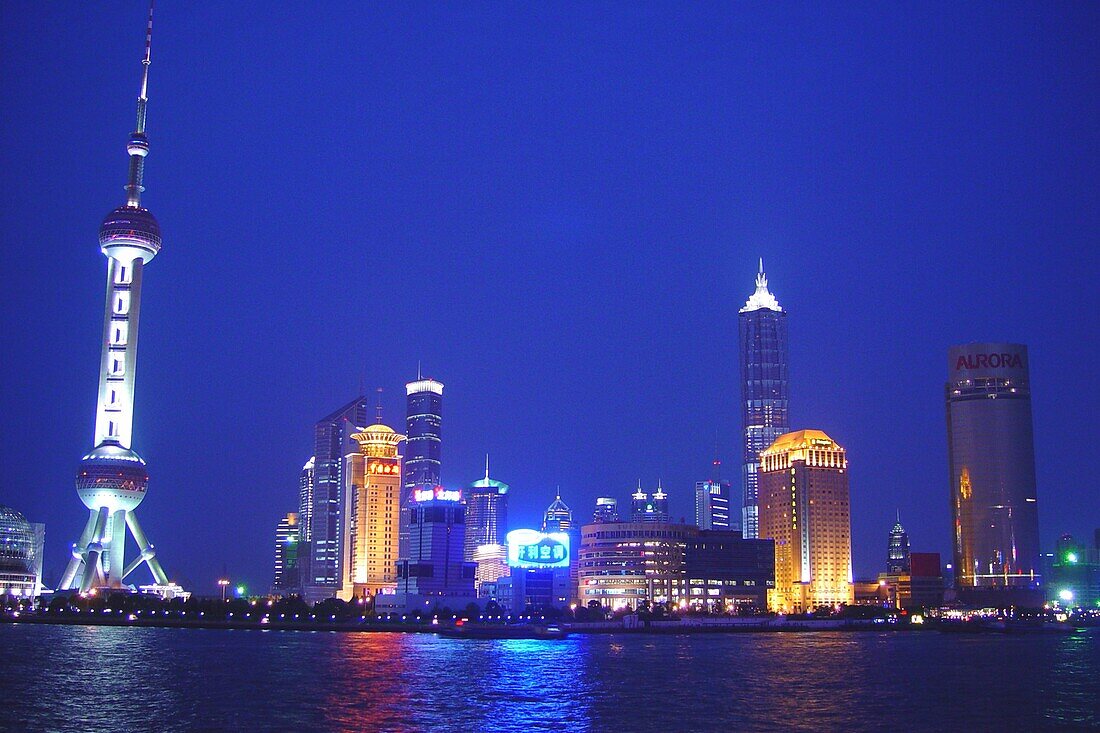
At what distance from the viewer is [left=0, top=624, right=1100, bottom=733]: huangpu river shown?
79938mm

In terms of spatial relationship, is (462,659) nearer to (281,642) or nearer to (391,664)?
(391,664)

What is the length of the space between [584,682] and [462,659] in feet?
120

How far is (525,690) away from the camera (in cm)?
10250

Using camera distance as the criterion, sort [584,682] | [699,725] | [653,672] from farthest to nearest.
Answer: [653,672] < [584,682] < [699,725]

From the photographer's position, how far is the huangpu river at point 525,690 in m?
79.9

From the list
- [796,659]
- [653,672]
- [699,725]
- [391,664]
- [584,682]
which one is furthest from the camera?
[796,659]

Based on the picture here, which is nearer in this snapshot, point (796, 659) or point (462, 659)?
point (462, 659)

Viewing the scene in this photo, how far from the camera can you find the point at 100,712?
81938 millimetres

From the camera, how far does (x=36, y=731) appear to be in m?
71.9

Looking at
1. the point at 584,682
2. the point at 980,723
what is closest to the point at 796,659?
the point at 584,682

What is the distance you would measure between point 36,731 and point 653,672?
6761 cm

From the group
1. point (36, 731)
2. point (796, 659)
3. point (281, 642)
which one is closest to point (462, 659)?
point (796, 659)

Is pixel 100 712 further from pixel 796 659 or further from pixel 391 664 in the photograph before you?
pixel 796 659

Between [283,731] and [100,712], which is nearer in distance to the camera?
[283,731]
